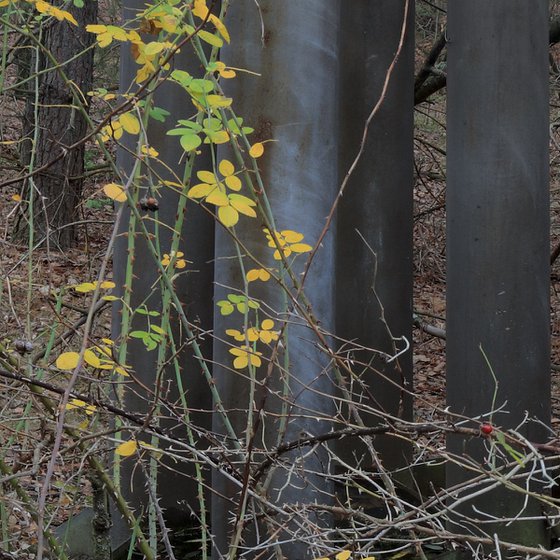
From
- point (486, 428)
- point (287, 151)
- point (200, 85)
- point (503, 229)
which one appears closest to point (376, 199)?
point (503, 229)

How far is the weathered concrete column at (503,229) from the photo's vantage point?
426 centimetres

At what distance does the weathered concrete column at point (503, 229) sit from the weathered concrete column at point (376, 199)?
1.23m

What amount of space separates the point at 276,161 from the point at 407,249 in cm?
210

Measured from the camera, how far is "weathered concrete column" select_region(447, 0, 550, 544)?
426 centimetres

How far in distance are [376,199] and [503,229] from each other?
4.65 feet

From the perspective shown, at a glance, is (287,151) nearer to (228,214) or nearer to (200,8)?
(200,8)

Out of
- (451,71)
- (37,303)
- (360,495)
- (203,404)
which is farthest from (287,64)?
(37,303)

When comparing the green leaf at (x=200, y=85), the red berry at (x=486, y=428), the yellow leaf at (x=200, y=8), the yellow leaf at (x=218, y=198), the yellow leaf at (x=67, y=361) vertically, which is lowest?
the red berry at (x=486, y=428)

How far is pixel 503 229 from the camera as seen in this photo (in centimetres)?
427

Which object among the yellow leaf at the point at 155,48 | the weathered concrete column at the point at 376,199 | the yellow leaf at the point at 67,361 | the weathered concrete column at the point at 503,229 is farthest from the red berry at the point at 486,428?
the weathered concrete column at the point at 376,199

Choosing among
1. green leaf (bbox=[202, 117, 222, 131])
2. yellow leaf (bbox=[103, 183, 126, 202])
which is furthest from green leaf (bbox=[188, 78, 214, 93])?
yellow leaf (bbox=[103, 183, 126, 202])

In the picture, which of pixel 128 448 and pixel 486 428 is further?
pixel 128 448

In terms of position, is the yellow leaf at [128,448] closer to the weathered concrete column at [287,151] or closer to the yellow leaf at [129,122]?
the yellow leaf at [129,122]

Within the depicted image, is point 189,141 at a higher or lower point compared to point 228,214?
higher
